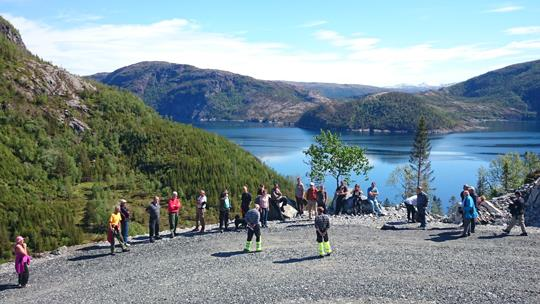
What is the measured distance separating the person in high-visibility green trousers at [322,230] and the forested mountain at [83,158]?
1382 cm

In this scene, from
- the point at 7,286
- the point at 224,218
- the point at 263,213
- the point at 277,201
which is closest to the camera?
the point at 7,286

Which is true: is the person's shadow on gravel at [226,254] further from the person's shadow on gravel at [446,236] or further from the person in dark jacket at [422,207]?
the person in dark jacket at [422,207]

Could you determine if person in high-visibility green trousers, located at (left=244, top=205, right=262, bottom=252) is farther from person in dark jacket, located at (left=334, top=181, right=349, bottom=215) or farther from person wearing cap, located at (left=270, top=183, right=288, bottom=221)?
person in dark jacket, located at (left=334, top=181, right=349, bottom=215)

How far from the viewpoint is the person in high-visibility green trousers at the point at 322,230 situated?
55.8 ft

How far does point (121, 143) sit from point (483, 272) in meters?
39.8

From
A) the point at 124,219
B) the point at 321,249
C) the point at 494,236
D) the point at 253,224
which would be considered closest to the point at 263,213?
the point at 253,224

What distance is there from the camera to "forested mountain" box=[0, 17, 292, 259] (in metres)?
28.7

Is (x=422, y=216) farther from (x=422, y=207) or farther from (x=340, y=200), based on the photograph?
(x=340, y=200)

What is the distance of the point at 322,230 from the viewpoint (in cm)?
1714

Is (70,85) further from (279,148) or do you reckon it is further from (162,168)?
(279,148)

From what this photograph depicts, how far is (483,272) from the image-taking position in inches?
608

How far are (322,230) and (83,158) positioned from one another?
3134cm

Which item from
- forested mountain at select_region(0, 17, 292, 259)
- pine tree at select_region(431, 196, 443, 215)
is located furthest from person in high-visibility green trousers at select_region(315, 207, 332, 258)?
pine tree at select_region(431, 196, 443, 215)

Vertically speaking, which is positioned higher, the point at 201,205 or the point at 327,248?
the point at 201,205
